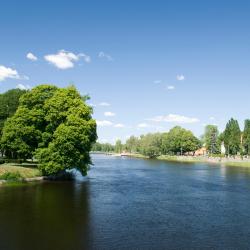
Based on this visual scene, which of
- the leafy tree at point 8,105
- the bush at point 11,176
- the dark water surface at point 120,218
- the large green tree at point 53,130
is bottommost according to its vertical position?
the dark water surface at point 120,218

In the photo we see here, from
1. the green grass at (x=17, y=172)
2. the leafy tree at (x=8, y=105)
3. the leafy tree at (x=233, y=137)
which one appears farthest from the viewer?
the leafy tree at (x=233, y=137)

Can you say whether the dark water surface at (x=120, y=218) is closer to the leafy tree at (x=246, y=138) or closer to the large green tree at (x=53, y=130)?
the large green tree at (x=53, y=130)

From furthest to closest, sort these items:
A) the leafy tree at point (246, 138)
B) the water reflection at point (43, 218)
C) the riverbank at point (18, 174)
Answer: the leafy tree at point (246, 138), the riverbank at point (18, 174), the water reflection at point (43, 218)

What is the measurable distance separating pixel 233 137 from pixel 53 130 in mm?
127947

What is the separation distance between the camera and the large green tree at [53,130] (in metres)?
74.9

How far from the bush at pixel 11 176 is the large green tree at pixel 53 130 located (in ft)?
16.8

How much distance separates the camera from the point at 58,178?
81062 mm

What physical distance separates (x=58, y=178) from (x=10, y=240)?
47.0 m

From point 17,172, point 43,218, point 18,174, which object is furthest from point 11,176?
point 43,218

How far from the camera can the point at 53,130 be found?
80750 mm

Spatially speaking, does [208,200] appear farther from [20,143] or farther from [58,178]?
[20,143]

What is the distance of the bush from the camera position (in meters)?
70.1

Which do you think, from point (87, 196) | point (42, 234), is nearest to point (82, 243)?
point (42, 234)

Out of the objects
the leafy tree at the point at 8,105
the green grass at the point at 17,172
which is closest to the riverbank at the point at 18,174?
the green grass at the point at 17,172
